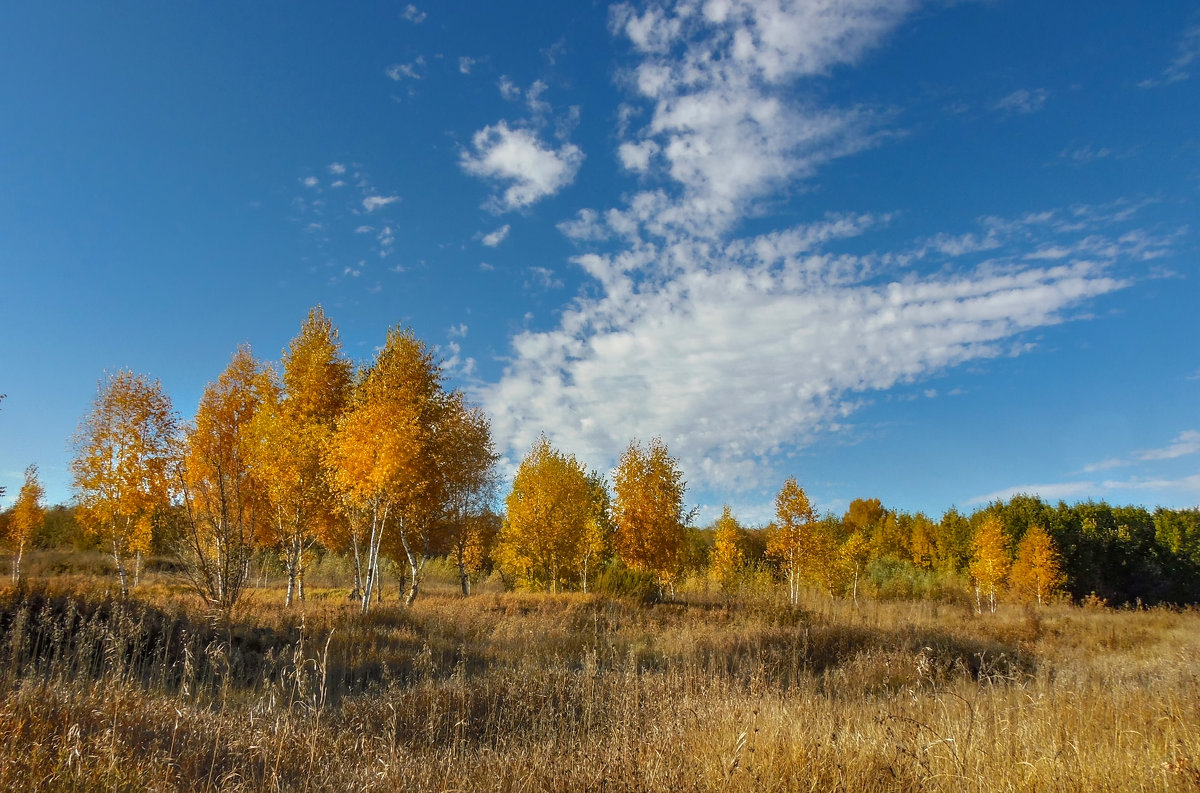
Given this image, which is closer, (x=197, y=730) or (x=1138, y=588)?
(x=197, y=730)

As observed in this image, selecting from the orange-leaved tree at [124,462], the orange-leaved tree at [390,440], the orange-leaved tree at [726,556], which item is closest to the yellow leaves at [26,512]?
the orange-leaved tree at [124,462]

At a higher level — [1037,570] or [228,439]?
[228,439]

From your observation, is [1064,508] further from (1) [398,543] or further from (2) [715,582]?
(1) [398,543]

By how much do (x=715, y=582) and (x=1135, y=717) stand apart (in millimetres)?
30836

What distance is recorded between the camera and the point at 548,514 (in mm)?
30688

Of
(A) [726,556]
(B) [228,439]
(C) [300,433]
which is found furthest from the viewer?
(A) [726,556]

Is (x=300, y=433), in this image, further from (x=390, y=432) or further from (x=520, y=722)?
(x=520, y=722)

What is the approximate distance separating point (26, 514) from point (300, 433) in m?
28.0

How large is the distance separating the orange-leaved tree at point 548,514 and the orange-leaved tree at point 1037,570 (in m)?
28.2

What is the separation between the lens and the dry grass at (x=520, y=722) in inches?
169

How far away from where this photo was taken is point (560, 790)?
4.55m

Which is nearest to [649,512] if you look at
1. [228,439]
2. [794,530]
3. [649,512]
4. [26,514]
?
[649,512]

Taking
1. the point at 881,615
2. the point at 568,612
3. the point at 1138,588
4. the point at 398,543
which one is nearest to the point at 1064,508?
the point at 1138,588

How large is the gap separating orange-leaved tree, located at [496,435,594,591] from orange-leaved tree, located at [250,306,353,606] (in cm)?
1021
